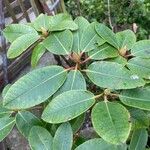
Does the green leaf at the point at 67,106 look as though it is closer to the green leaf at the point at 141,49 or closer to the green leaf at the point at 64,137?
the green leaf at the point at 64,137

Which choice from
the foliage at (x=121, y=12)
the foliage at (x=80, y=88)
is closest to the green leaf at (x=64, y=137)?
the foliage at (x=80, y=88)

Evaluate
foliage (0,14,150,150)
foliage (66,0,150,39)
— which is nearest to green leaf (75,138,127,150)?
foliage (0,14,150,150)

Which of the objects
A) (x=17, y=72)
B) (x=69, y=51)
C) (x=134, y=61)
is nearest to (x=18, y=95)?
(x=69, y=51)

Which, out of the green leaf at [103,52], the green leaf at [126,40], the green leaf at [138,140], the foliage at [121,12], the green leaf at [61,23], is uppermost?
the green leaf at [61,23]

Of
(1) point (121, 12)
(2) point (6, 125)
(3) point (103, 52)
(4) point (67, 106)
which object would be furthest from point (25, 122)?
(1) point (121, 12)

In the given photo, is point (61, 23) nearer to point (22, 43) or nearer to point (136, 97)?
point (22, 43)

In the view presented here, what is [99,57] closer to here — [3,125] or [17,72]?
[3,125]
